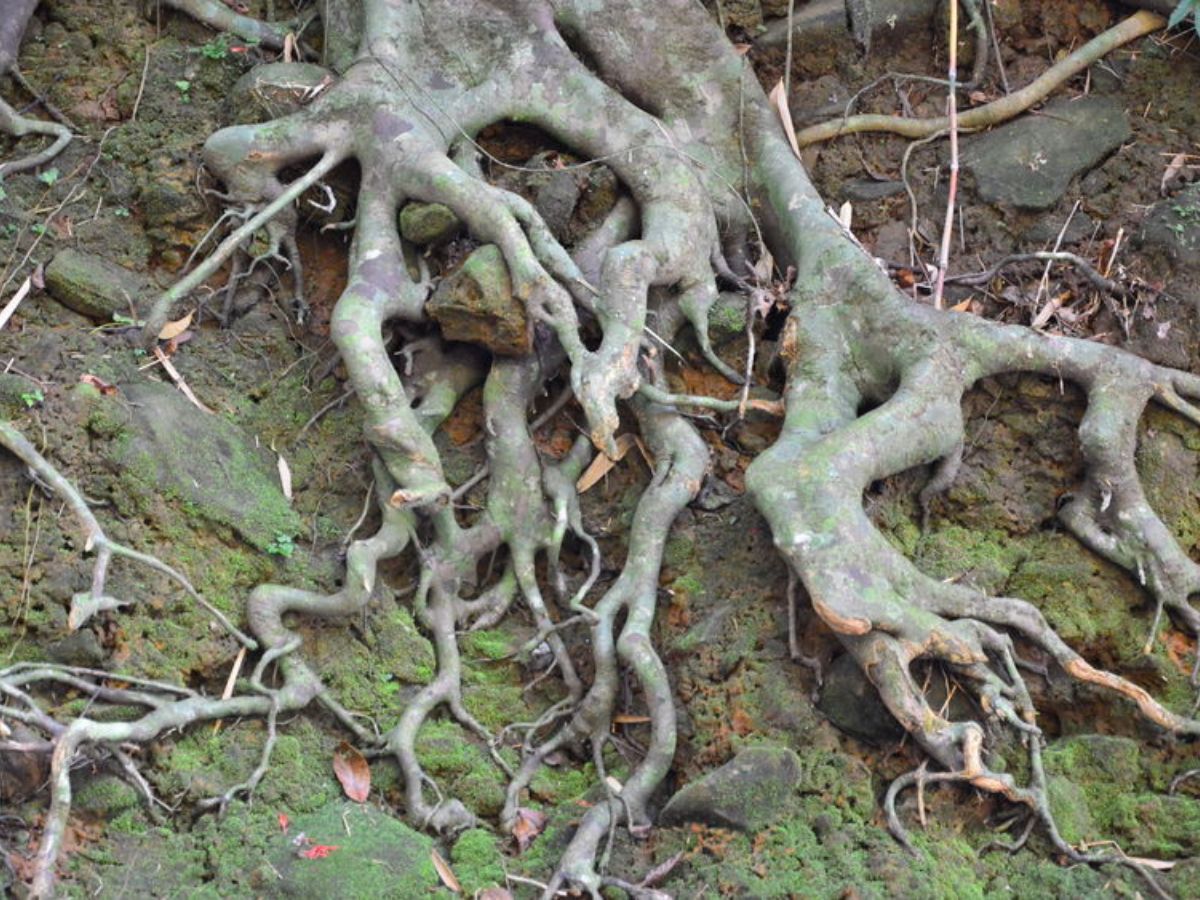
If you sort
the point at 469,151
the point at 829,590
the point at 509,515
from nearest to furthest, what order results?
the point at 829,590 < the point at 509,515 < the point at 469,151

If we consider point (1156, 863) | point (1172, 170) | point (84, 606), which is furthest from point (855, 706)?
point (1172, 170)

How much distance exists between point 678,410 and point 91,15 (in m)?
3.49

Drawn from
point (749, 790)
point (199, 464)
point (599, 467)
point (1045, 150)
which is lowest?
point (749, 790)

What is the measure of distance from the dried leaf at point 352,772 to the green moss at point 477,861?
16.3 inches

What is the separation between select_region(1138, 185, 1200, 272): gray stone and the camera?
5.85m

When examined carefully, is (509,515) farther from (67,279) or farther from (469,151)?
(67,279)

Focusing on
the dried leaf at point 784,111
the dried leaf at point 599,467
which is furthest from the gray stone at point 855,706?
the dried leaf at point 784,111

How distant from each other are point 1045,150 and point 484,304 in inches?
115

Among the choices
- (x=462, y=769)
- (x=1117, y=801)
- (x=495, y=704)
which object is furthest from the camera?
(x=495, y=704)

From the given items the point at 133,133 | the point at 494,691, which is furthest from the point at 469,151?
the point at 494,691

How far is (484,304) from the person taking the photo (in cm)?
546

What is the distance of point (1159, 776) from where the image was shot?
16.1ft

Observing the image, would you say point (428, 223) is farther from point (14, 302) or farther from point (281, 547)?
point (14, 302)

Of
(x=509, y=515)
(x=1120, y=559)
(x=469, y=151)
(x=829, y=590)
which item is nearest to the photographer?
(x=829, y=590)
